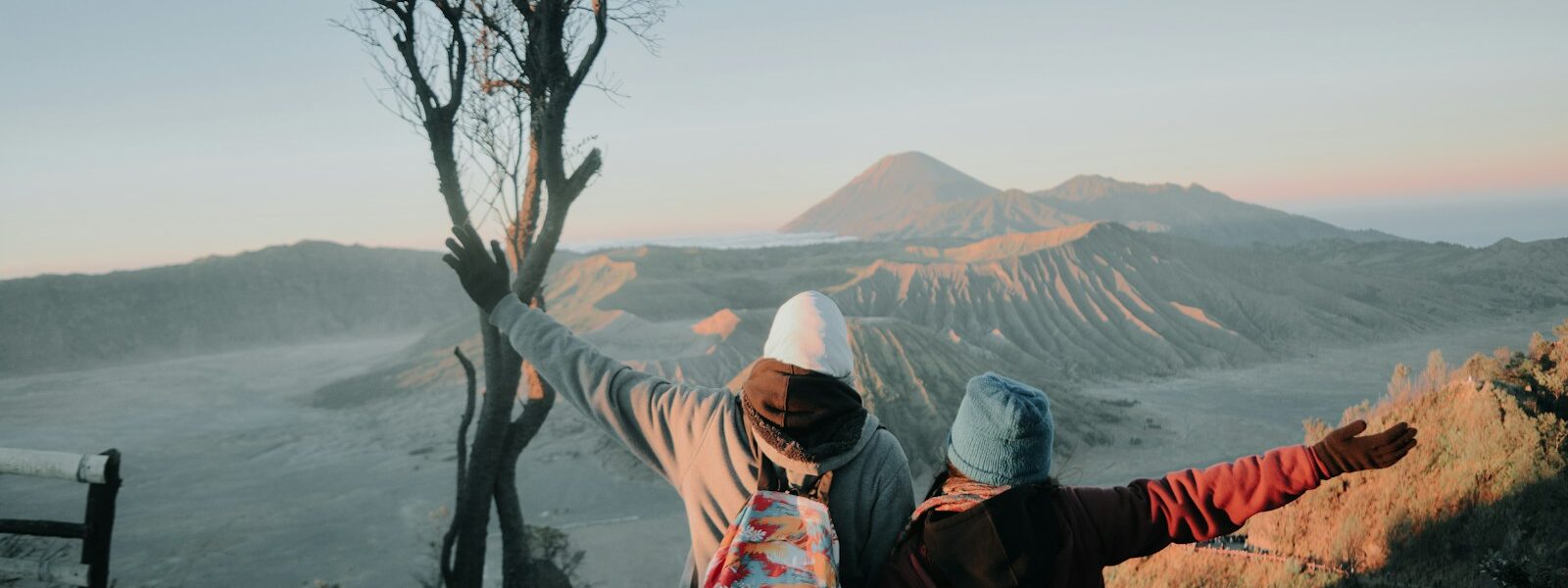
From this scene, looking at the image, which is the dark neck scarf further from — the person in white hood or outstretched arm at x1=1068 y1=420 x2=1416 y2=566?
outstretched arm at x1=1068 y1=420 x2=1416 y2=566

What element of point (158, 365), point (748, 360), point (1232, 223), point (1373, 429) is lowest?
point (158, 365)

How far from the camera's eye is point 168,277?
4278 centimetres

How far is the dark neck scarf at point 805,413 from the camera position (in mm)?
1646

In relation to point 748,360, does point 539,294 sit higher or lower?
higher

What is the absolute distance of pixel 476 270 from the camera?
247cm

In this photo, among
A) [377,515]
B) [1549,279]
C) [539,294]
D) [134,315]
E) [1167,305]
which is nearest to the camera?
[539,294]

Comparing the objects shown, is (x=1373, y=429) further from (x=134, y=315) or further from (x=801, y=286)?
(x=134, y=315)

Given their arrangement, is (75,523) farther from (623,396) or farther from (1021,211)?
(1021,211)

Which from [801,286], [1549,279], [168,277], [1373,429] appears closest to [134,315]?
[168,277]

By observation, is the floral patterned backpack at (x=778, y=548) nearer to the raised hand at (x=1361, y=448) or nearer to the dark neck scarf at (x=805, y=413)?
the dark neck scarf at (x=805, y=413)

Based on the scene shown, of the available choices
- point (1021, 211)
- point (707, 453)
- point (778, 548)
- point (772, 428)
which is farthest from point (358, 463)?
point (1021, 211)

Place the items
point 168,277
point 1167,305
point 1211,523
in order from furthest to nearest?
point 168,277 < point 1167,305 < point 1211,523

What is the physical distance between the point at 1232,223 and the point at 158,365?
81549 mm

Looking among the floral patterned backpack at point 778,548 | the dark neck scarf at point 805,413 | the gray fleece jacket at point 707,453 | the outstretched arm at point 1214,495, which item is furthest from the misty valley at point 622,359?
the floral patterned backpack at point 778,548
